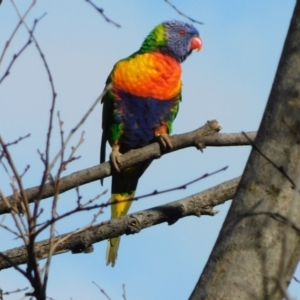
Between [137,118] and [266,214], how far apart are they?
359cm

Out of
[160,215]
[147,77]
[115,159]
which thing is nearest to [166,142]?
[115,159]

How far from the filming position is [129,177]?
519 centimetres

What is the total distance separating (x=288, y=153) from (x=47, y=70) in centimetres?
99

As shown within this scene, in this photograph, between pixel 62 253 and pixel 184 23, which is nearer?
pixel 62 253

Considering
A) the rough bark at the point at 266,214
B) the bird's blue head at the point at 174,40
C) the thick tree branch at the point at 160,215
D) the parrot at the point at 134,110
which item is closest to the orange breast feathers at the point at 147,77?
the parrot at the point at 134,110

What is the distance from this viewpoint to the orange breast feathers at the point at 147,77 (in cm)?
523

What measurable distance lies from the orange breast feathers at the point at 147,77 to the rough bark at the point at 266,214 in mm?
3514

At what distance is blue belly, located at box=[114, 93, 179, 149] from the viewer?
5215 mm

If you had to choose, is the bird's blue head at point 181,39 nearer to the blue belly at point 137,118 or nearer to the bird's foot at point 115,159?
the blue belly at point 137,118

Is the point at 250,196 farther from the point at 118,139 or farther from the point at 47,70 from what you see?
the point at 118,139

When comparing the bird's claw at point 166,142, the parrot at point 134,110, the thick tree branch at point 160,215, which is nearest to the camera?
the thick tree branch at point 160,215

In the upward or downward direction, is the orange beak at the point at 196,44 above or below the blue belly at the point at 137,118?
above

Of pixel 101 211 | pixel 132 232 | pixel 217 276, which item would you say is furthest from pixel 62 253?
pixel 217 276

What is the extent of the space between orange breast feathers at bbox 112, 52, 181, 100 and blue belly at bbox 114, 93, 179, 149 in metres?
0.07
